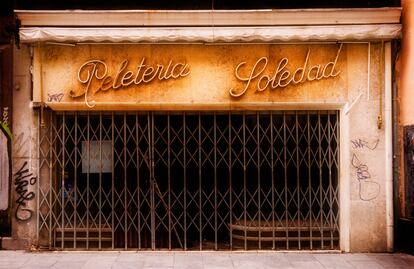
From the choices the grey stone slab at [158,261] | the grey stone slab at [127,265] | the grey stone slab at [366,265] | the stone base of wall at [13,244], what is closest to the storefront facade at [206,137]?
the stone base of wall at [13,244]

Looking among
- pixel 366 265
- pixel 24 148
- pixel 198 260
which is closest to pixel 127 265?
pixel 198 260

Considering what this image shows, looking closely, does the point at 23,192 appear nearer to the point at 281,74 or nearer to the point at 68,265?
the point at 68,265

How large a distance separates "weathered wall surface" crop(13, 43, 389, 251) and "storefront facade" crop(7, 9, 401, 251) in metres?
0.02

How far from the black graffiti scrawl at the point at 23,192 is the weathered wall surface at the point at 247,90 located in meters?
0.07

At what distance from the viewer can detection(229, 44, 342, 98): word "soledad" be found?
9566 mm

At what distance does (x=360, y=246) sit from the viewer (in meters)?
9.52

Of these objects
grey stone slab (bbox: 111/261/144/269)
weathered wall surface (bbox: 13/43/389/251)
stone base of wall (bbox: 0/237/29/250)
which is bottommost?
grey stone slab (bbox: 111/261/144/269)

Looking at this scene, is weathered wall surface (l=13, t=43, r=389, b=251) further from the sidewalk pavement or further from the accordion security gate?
the sidewalk pavement

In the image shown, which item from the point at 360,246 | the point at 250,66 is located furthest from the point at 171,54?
the point at 360,246

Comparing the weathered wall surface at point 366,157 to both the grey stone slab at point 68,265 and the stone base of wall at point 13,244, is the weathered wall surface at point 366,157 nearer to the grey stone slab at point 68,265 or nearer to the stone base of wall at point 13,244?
the grey stone slab at point 68,265

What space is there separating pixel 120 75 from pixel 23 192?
9.58 ft

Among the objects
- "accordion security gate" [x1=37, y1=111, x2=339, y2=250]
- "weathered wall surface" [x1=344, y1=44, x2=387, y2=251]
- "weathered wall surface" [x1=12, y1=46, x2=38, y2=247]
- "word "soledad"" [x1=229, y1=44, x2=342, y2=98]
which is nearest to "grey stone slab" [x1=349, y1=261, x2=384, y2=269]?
"weathered wall surface" [x1=344, y1=44, x2=387, y2=251]

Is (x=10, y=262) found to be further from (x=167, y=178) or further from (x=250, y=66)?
(x=250, y=66)

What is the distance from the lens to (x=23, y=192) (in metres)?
9.59
